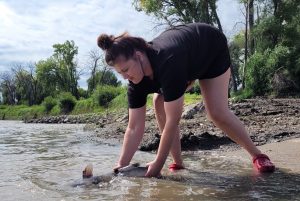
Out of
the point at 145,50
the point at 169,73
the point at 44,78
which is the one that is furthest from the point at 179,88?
the point at 44,78

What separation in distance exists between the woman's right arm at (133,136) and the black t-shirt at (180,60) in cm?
9

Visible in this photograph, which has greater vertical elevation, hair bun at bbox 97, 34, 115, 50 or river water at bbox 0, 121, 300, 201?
hair bun at bbox 97, 34, 115, 50

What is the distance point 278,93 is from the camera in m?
21.5

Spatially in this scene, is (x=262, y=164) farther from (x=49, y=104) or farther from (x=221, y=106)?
(x=49, y=104)

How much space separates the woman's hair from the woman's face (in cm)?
3

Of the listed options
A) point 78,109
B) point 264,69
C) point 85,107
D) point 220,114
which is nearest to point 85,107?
point 85,107

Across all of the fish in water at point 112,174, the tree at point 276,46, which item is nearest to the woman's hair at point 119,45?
the fish in water at point 112,174

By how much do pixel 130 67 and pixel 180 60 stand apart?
41cm

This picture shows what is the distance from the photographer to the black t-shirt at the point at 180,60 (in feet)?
11.1

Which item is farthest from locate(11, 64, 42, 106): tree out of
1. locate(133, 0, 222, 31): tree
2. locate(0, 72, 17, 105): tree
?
locate(133, 0, 222, 31): tree

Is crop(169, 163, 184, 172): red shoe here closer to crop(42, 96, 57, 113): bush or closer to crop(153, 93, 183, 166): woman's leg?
crop(153, 93, 183, 166): woman's leg

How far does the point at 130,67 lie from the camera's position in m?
3.50

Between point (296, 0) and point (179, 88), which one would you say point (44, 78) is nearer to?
point (296, 0)

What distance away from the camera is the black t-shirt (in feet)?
11.1
